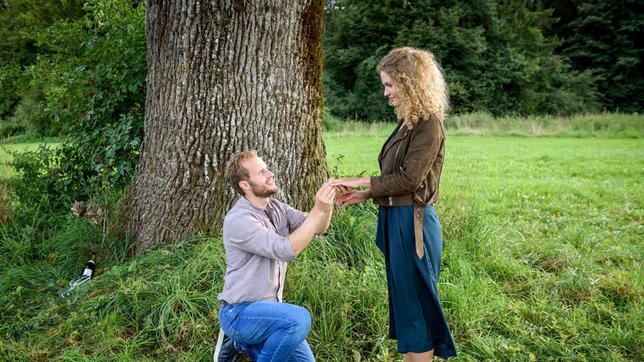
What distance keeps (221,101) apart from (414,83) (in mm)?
1994

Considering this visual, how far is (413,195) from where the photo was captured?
3.13 m

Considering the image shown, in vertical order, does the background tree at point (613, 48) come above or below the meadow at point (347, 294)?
above

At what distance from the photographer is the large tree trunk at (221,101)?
4.55 meters

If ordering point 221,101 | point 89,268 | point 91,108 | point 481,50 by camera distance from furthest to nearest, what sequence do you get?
point 481,50 < point 91,108 < point 89,268 < point 221,101

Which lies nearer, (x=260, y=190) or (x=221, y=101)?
(x=260, y=190)

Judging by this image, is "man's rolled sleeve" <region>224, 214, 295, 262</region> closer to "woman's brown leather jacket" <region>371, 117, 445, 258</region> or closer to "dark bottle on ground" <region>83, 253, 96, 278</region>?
"woman's brown leather jacket" <region>371, 117, 445, 258</region>

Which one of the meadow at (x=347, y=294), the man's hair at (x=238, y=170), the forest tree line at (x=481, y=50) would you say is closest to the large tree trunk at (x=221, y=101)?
→ the meadow at (x=347, y=294)

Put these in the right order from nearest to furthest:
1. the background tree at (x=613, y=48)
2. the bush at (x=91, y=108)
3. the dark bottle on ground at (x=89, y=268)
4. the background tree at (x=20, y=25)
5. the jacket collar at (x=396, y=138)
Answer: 1. the jacket collar at (x=396, y=138)
2. the dark bottle on ground at (x=89, y=268)
3. the bush at (x=91, y=108)
4. the background tree at (x=20, y=25)
5. the background tree at (x=613, y=48)

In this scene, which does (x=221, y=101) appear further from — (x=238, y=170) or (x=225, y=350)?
(x=225, y=350)

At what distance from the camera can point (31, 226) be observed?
18.8 feet

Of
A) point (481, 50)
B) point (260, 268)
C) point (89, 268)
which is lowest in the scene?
point (89, 268)

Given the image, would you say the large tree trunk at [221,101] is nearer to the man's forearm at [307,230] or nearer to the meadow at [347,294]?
the meadow at [347,294]

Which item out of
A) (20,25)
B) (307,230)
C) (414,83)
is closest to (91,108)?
(307,230)

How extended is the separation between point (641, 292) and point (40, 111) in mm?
6165
